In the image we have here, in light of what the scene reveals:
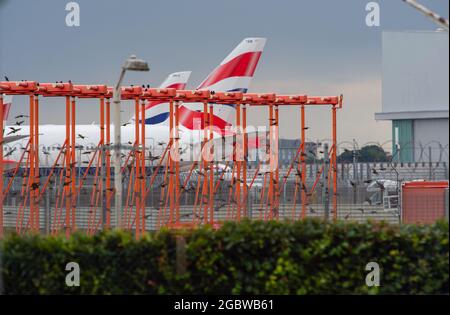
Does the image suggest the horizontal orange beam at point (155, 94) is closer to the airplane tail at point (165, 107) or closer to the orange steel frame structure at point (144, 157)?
the orange steel frame structure at point (144, 157)

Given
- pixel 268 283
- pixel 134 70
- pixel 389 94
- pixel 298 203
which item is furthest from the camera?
pixel 389 94

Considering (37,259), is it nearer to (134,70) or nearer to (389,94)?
(134,70)

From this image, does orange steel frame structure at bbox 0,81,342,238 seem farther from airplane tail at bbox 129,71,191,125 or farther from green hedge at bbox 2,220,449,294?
airplane tail at bbox 129,71,191,125

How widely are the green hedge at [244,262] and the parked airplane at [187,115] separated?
1105 inches

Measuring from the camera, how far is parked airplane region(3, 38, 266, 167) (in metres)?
47.4

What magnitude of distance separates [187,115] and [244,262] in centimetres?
3866

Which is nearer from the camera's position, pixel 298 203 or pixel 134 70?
pixel 134 70

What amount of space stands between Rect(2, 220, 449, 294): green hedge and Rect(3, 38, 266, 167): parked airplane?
28055mm

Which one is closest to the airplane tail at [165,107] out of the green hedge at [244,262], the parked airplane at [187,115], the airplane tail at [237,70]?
the parked airplane at [187,115]

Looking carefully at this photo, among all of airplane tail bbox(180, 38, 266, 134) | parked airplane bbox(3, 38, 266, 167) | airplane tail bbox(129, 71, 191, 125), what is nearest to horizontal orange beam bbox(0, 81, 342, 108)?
parked airplane bbox(3, 38, 266, 167)
